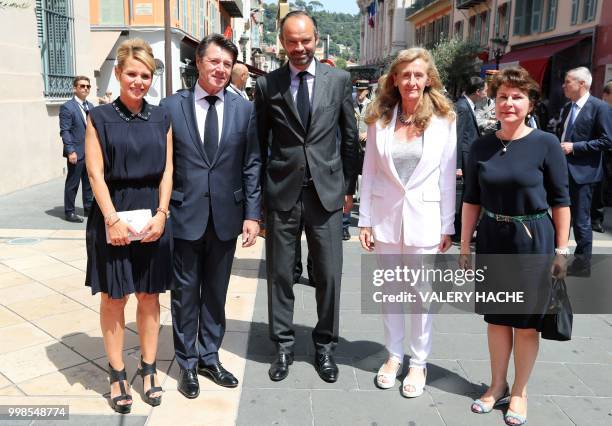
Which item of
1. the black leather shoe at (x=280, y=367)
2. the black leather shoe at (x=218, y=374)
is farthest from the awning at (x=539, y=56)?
the black leather shoe at (x=218, y=374)

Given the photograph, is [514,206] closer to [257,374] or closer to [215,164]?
[215,164]

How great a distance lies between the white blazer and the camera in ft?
10.1

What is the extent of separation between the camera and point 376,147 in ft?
10.5

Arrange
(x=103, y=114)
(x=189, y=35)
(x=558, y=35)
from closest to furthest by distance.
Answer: (x=103, y=114), (x=558, y=35), (x=189, y=35)

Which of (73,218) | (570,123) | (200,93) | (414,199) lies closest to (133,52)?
(200,93)

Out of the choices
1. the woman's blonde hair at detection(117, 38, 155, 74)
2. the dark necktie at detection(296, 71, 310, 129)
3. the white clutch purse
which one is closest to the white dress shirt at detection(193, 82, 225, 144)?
the woman's blonde hair at detection(117, 38, 155, 74)

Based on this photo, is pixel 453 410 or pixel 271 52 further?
pixel 271 52

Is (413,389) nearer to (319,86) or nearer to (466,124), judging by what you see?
(319,86)

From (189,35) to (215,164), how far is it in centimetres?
2231

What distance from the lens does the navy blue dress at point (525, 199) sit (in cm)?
279

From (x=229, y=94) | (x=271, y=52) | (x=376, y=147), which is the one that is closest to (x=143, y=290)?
(x=229, y=94)

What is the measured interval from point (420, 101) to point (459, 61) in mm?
25126

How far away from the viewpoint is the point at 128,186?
9.46 ft

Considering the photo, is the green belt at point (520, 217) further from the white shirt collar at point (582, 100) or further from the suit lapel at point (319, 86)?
the white shirt collar at point (582, 100)
